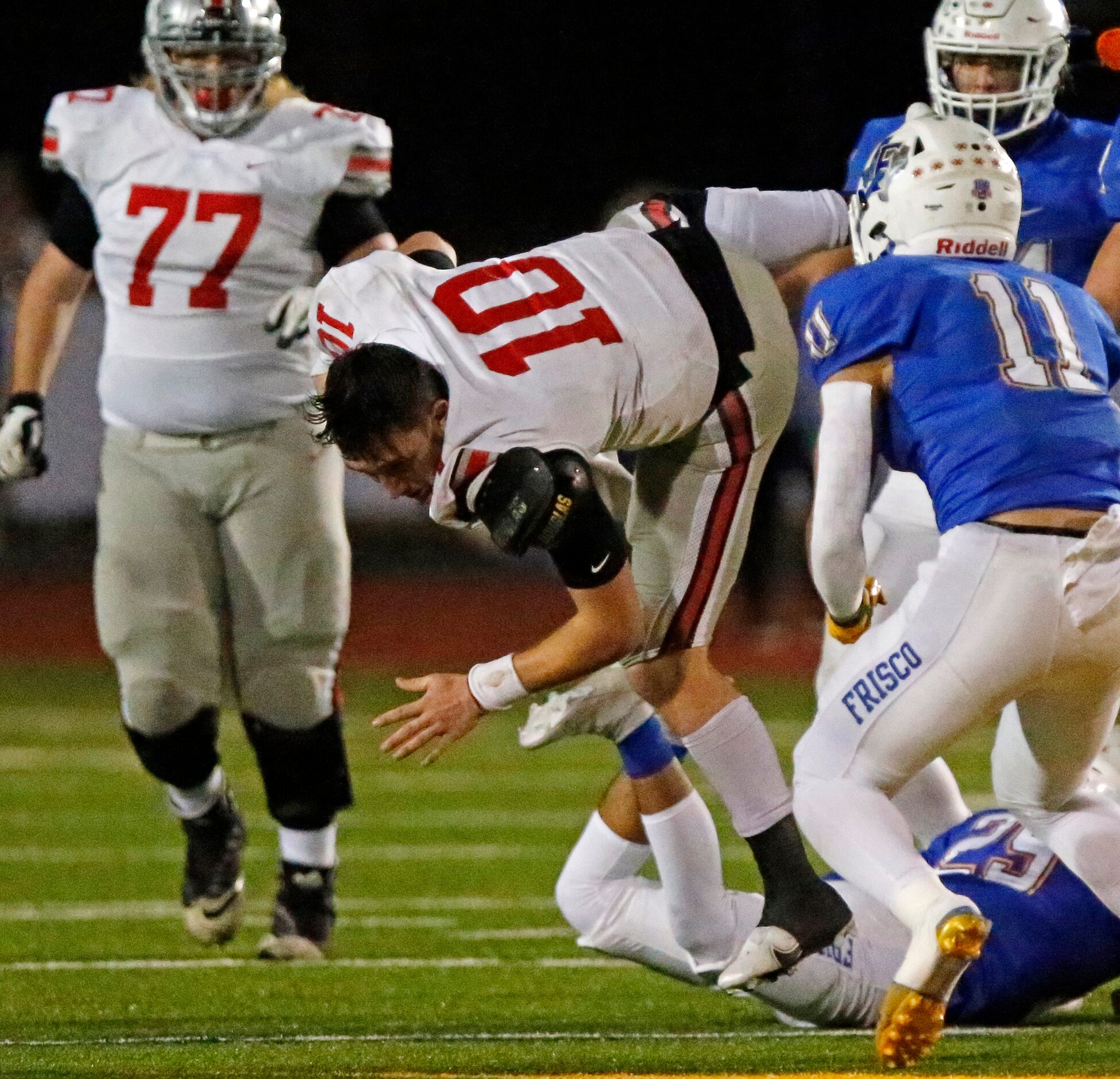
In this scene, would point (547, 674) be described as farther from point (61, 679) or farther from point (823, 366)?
point (61, 679)

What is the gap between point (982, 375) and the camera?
11.0 ft

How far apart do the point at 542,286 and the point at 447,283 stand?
14 cm

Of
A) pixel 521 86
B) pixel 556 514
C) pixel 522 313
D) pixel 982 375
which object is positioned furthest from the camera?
pixel 521 86

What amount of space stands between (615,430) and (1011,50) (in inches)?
56.0

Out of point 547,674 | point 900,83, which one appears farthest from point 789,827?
point 900,83

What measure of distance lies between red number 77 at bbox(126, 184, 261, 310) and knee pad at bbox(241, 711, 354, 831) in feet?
2.81

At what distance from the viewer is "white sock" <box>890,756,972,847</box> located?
171 inches

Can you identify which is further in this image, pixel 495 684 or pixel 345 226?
pixel 345 226

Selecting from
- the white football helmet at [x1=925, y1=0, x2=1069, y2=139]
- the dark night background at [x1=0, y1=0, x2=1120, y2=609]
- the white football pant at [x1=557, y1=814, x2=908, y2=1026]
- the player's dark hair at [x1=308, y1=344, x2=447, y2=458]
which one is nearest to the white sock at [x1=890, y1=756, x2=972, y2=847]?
the white football pant at [x1=557, y1=814, x2=908, y2=1026]

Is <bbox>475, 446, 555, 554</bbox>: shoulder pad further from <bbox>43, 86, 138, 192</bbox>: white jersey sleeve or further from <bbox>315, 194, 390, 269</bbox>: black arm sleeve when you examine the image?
<bbox>43, 86, 138, 192</bbox>: white jersey sleeve

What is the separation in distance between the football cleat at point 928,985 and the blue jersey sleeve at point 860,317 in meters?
0.83

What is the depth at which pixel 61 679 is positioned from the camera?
31.9ft

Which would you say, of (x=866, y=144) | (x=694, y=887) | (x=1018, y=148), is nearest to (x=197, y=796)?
(x=694, y=887)

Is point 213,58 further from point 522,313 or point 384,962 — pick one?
point 384,962
